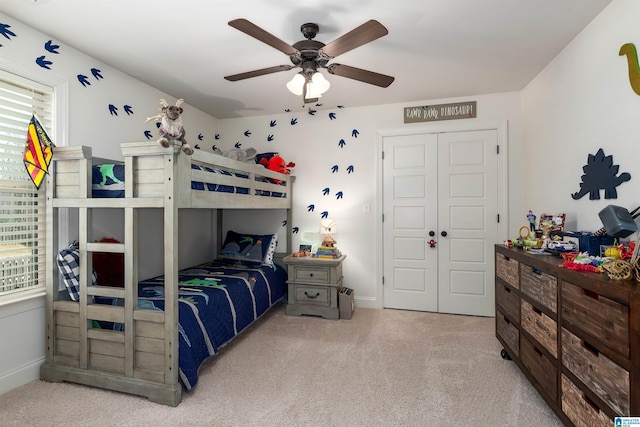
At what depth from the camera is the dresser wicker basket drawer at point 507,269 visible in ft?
7.14

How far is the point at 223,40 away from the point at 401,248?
269cm

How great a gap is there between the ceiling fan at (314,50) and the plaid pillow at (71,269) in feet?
5.28

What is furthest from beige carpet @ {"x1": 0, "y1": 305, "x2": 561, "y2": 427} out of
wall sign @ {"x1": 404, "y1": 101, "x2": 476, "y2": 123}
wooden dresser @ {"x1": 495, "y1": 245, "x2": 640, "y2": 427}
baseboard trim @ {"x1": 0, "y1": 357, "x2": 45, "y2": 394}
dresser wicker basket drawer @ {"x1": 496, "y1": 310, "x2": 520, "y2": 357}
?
wall sign @ {"x1": 404, "y1": 101, "x2": 476, "y2": 123}

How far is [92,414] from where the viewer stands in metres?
1.78

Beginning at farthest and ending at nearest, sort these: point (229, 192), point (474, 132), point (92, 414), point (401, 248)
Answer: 1. point (401, 248)
2. point (474, 132)
3. point (229, 192)
4. point (92, 414)

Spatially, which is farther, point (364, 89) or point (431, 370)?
point (364, 89)

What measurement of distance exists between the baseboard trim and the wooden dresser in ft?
10.5

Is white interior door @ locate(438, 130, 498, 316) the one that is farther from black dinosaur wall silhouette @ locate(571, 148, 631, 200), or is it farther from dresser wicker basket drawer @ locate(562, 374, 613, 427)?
dresser wicker basket drawer @ locate(562, 374, 613, 427)

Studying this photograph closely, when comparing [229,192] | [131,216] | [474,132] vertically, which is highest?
[474,132]

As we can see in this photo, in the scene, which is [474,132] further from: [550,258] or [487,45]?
[550,258]

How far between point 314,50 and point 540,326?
2094mm

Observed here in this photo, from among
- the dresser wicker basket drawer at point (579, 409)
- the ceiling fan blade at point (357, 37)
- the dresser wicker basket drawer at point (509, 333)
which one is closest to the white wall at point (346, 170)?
the dresser wicker basket drawer at point (509, 333)

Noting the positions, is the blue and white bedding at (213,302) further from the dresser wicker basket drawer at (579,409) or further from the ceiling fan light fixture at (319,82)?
the dresser wicker basket drawer at (579,409)

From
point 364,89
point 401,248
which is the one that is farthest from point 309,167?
point 401,248
